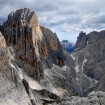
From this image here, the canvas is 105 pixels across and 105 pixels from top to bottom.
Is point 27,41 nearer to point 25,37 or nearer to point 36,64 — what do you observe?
point 25,37

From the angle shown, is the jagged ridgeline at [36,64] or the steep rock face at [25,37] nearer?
the jagged ridgeline at [36,64]


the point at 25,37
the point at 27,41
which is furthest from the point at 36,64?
the point at 25,37

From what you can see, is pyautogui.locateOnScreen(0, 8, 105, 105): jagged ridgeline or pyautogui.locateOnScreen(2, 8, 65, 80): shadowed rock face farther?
pyautogui.locateOnScreen(2, 8, 65, 80): shadowed rock face

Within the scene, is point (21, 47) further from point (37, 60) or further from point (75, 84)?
point (75, 84)

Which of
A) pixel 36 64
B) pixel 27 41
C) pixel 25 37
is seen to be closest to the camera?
pixel 36 64

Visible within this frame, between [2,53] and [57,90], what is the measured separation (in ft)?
174

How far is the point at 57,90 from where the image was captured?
16400cm

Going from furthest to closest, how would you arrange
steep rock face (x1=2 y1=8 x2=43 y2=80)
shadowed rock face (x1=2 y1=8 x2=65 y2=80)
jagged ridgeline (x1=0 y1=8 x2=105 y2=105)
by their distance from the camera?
steep rock face (x1=2 y1=8 x2=43 y2=80)
shadowed rock face (x1=2 y1=8 x2=65 y2=80)
jagged ridgeline (x1=0 y1=8 x2=105 y2=105)

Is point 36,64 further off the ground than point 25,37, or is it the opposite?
point 25,37

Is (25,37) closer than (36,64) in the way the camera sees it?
No

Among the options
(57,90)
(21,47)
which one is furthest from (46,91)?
(21,47)

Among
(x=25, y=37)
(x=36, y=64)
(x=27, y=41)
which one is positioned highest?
(x=25, y=37)

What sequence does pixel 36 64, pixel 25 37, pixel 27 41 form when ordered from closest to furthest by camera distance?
pixel 36 64
pixel 27 41
pixel 25 37

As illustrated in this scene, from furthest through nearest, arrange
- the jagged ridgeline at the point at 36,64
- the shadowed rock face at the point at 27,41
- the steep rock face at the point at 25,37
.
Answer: the steep rock face at the point at 25,37 < the shadowed rock face at the point at 27,41 < the jagged ridgeline at the point at 36,64
